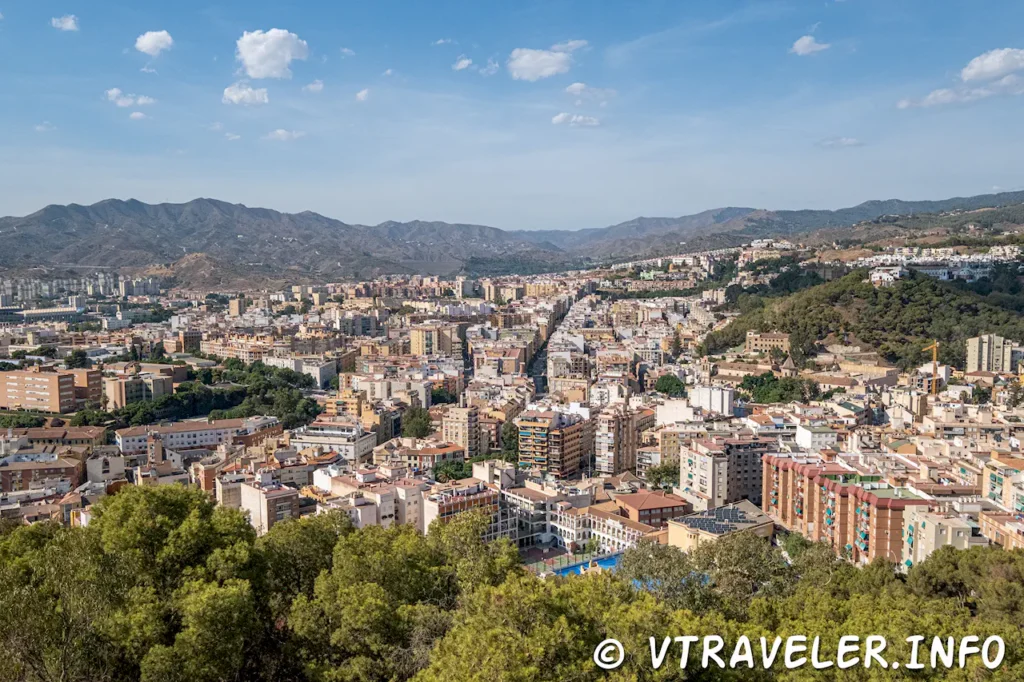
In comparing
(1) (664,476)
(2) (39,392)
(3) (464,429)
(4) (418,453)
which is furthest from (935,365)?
(2) (39,392)

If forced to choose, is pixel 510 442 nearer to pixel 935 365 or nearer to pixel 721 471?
pixel 721 471

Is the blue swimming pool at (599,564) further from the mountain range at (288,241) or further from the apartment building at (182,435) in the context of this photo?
the mountain range at (288,241)

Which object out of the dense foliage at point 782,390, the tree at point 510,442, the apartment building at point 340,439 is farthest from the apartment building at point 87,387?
the dense foliage at point 782,390

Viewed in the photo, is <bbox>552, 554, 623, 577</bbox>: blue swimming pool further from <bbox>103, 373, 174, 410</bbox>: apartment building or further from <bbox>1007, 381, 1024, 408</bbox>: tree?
<bbox>103, 373, 174, 410</bbox>: apartment building

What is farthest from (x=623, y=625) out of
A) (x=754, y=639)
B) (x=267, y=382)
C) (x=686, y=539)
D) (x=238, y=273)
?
(x=238, y=273)

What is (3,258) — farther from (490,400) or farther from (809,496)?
(809,496)

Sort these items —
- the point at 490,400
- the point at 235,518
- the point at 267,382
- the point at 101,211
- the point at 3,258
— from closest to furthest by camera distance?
1. the point at 235,518
2. the point at 490,400
3. the point at 267,382
4. the point at 3,258
5. the point at 101,211

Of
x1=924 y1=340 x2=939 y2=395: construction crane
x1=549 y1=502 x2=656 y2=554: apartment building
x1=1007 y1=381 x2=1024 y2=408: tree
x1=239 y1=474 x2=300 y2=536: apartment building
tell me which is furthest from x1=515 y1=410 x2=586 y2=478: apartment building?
x1=924 y1=340 x2=939 y2=395: construction crane
